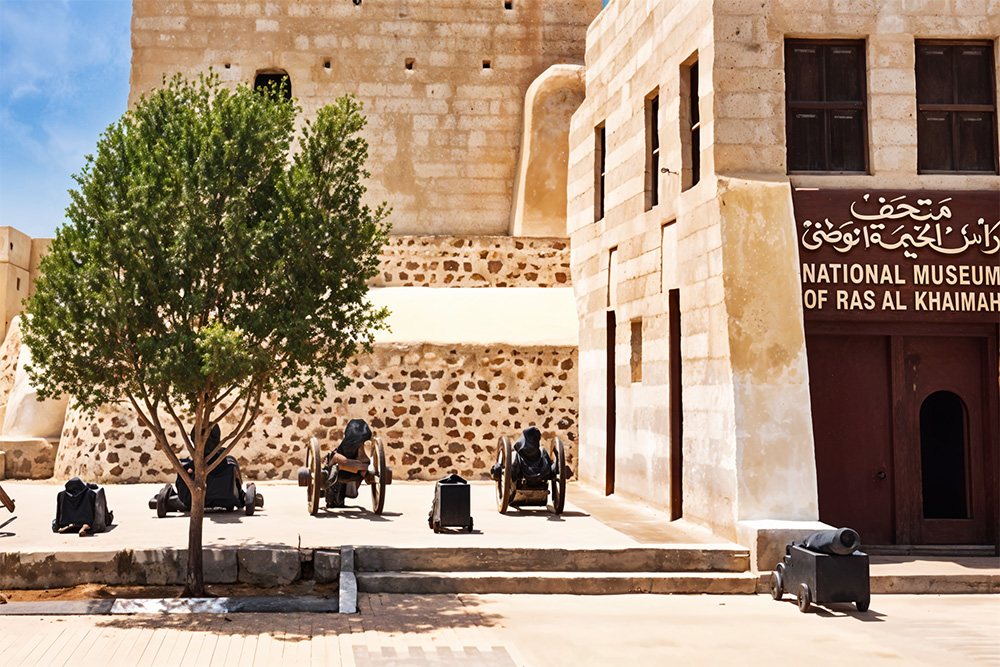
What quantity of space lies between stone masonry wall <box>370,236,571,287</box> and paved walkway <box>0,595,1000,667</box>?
34.7ft

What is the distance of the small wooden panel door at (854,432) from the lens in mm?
10234

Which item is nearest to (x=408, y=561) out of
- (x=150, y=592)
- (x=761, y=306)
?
(x=150, y=592)

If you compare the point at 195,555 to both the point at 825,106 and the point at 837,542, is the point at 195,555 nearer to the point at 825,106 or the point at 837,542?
the point at 837,542

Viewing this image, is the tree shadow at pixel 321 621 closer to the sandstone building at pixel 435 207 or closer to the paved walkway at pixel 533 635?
the paved walkway at pixel 533 635

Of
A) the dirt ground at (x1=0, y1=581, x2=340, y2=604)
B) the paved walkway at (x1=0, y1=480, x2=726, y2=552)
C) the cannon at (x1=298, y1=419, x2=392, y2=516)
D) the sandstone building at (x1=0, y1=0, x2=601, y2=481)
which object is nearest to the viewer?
the dirt ground at (x1=0, y1=581, x2=340, y2=604)

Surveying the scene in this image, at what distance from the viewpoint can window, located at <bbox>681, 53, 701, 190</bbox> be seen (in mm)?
11391

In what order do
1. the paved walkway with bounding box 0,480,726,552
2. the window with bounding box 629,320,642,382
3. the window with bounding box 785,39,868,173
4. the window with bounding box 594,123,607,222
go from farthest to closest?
1. the window with bounding box 594,123,607,222
2. the window with bounding box 629,320,642,382
3. the window with bounding box 785,39,868,173
4. the paved walkway with bounding box 0,480,726,552

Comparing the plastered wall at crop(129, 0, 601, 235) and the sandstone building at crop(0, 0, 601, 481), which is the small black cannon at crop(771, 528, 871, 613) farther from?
the plastered wall at crop(129, 0, 601, 235)

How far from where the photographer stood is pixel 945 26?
1045cm

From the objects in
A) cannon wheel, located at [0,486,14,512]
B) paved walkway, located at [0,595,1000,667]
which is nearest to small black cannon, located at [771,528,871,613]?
paved walkway, located at [0,595,1000,667]

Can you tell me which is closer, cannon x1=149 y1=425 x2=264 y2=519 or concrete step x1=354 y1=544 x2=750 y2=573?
concrete step x1=354 y1=544 x2=750 y2=573

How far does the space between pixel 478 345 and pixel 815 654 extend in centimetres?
983

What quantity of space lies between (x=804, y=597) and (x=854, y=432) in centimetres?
280

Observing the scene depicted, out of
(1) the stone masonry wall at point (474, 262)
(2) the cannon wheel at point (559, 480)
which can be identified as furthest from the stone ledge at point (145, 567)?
(1) the stone masonry wall at point (474, 262)
